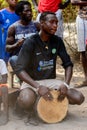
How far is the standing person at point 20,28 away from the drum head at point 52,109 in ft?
5.02

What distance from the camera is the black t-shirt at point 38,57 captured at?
5.32 meters

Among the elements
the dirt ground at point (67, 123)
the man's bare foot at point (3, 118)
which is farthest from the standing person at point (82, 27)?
the man's bare foot at point (3, 118)

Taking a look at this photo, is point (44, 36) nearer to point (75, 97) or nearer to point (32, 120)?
point (75, 97)

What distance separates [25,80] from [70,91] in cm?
59

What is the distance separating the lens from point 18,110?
5.45 m

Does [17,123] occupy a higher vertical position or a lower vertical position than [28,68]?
lower

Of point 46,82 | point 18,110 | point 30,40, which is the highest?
point 30,40

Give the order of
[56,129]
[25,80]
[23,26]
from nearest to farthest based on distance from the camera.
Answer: [56,129] → [25,80] → [23,26]

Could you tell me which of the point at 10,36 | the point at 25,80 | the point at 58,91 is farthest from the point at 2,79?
the point at 10,36

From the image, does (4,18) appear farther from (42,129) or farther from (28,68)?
(42,129)

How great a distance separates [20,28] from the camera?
645 centimetres

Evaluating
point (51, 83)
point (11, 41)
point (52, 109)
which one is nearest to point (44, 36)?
point (51, 83)

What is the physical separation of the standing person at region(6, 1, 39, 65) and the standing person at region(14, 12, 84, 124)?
0.99 metres

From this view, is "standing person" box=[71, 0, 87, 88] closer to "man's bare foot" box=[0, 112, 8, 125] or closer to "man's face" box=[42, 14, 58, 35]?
"man's face" box=[42, 14, 58, 35]
